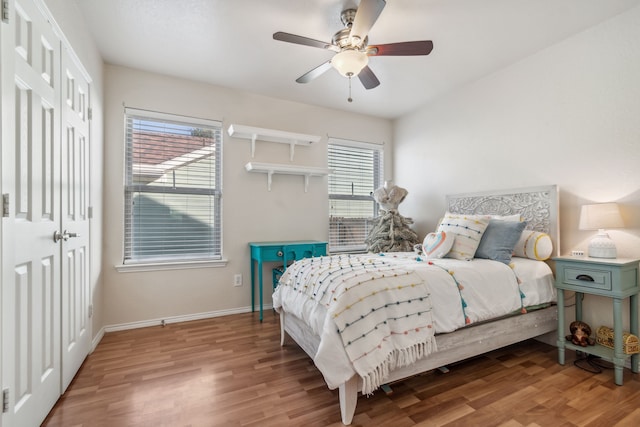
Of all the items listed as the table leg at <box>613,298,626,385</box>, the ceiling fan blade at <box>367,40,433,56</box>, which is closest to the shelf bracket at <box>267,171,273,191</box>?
the ceiling fan blade at <box>367,40,433,56</box>

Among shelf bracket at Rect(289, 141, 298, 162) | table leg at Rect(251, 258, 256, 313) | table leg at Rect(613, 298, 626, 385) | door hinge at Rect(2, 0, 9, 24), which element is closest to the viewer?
door hinge at Rect(2, 0, 9, 24)

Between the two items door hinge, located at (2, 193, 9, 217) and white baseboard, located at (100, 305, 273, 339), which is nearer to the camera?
door hinge, located at (2, 193, 9, 217)

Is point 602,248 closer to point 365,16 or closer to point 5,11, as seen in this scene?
point 365,16

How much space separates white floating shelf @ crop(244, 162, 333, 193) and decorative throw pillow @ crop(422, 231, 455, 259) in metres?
1.62

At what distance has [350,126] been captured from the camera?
4.06 metres

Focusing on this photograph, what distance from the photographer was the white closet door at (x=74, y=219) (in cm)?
179

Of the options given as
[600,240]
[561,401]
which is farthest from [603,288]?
[561,401]

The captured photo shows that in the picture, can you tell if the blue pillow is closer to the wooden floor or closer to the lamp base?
the lamp base

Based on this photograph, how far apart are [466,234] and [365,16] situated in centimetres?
176

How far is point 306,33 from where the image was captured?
2316 mm

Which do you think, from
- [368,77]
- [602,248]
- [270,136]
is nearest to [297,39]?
[368,77]

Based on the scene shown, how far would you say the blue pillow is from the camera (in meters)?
2.33

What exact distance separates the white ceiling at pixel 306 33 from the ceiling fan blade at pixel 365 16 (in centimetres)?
31

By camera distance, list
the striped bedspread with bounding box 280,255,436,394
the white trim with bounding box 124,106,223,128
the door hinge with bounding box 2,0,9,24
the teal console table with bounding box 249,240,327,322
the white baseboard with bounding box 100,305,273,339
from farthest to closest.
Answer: the teal console table with bounding box 249,240,327,322 → the white trim with bounding box 124,106,223,128 → the white baseboard with bounding box 100,305,273,339 → the striped bedspread with bounding box 280,255,436,394 → the door hinge with bounding box 2,0,9,24
